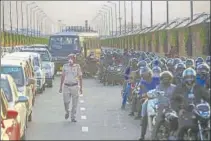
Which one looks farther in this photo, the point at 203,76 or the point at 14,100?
the point at 203,76

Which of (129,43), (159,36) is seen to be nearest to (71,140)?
(159,36)

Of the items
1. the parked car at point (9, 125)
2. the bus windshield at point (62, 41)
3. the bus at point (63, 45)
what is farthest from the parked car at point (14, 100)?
the bus windshield at point (62, 41)

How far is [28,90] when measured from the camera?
55.2 feet

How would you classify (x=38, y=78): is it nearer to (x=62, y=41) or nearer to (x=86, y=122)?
(x=86, y=122)

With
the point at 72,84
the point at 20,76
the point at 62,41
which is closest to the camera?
the point at 72,84

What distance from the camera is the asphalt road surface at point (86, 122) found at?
1394cm

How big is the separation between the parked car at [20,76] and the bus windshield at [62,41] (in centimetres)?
2641

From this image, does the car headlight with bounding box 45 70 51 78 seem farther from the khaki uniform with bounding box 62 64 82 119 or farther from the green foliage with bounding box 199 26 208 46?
the khaki uniform with bounding box 62 64 82 119

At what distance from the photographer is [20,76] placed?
17.3m

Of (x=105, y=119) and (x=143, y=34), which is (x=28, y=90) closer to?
(x=105, y=119)

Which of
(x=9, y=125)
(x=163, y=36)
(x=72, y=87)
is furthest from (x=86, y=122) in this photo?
(x=163, y=36)

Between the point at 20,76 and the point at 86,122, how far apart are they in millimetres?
2255

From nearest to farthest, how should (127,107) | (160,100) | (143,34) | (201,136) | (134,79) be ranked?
(201,136) < (160,100) < (134,79) < (127,107) < (143,34)

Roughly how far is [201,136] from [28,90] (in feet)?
26.0
